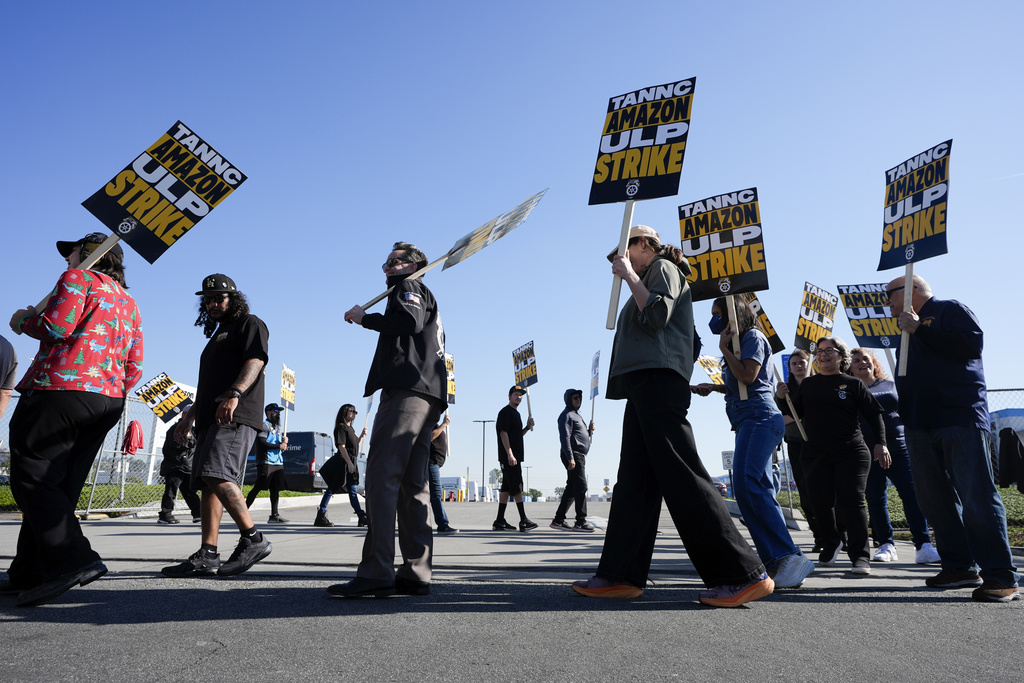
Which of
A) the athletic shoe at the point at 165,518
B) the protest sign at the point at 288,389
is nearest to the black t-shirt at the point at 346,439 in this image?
the athletic shoe at the point at 165,518

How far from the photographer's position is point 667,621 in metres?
3.02

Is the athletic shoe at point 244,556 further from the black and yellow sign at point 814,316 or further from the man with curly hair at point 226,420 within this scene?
the black and yellow sign at point 814,316

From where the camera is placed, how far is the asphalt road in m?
2.23

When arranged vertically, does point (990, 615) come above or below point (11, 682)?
above

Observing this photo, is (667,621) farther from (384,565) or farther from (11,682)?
(11,682)

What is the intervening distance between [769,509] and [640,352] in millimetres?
1384

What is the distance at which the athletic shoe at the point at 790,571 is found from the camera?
13.2ft

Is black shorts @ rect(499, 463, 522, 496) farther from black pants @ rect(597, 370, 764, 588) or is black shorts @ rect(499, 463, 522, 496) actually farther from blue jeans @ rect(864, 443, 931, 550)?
black pants @ rect(597, 370, 764, 588)

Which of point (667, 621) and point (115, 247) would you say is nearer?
point (667, 621)

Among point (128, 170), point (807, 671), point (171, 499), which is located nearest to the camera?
point (807, 671)

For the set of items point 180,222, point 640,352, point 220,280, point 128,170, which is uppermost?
→ point 128,170

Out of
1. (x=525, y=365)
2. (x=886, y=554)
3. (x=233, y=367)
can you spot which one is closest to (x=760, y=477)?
(x=886, y=554)

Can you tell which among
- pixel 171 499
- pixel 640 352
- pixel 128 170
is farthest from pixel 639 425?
pixel 171 499

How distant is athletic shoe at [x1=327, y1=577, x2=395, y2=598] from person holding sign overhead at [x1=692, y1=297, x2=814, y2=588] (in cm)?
207
